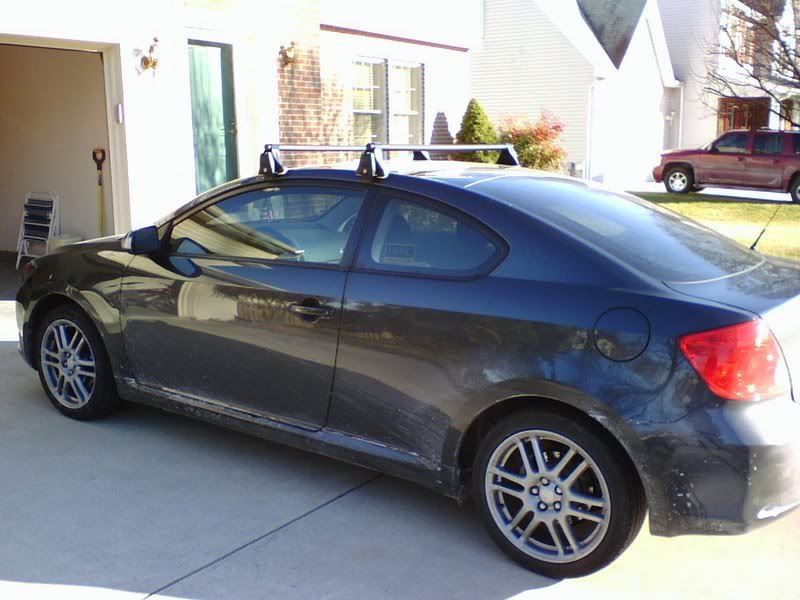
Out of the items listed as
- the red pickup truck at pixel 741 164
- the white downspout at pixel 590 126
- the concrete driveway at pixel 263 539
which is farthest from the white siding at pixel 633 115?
the concrete driveway at pixel 263 539

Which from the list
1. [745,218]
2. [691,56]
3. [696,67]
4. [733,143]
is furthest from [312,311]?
[691,56]

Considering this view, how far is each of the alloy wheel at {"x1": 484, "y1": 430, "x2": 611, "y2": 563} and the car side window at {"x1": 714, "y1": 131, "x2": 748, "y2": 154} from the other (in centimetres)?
2056

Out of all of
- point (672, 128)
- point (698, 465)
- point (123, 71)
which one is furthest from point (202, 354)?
point (672, 128)

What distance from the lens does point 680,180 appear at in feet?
76.3

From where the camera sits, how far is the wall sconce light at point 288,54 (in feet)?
37.4

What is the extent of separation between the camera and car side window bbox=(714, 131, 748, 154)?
2230 centimetres

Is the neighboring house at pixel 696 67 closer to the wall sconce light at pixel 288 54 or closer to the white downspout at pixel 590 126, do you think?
the white downspout at pixel 590 126

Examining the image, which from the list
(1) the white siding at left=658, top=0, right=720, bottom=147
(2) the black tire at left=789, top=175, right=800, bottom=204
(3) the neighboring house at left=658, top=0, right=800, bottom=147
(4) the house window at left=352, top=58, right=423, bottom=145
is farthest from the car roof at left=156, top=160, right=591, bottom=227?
(1) the white siding at left=658, top=0, right=720, bottom=147

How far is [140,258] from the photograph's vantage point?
16.8ft

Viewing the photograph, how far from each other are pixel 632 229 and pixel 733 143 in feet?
65.7

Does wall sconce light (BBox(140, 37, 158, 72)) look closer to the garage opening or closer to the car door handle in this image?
the garage opening

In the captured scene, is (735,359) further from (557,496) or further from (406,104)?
(406,104)

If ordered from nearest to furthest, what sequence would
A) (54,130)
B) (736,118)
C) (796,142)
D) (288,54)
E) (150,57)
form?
(150,57) → (54,130) → (288,54) → (796,142) → (736,118)

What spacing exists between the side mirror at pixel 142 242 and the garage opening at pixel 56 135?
6.03 m
